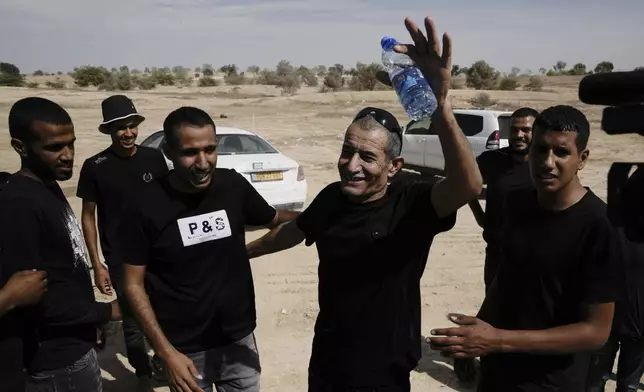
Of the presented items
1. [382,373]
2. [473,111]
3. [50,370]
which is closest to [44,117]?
[50,370]

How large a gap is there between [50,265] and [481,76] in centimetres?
4644

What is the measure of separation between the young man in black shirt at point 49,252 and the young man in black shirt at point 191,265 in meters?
0.25

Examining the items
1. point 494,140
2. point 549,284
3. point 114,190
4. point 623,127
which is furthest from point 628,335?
point 494,140

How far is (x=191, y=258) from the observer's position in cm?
272

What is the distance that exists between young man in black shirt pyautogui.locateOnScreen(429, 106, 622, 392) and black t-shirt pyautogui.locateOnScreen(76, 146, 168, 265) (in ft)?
9.22

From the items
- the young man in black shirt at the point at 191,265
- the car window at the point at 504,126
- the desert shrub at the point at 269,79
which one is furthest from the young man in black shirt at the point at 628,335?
the desert shrub at the point at 269,79

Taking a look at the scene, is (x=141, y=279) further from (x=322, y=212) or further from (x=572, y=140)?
(x=572, y=140)

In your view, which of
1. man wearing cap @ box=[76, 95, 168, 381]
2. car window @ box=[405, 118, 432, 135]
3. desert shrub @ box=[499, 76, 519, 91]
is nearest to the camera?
man wearing cap @ box=[76, 95, 168, 381]

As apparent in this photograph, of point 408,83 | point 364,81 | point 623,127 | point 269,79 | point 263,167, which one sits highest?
point 269,79

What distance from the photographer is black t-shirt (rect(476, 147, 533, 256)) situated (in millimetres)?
3975

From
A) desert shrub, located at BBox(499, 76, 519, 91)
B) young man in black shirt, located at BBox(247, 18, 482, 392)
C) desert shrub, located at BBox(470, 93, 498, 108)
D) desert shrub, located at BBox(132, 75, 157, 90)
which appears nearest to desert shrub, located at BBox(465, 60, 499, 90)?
desert shrub, located at BBox(499, 76, 519, 91)

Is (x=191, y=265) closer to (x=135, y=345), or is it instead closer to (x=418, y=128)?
(x=135, y=345)

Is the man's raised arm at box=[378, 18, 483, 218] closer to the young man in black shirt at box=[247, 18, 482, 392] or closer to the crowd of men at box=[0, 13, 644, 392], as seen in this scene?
the crowd of men at box=[0, 13, 644, 392]

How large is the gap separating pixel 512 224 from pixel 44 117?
2.26 metres
